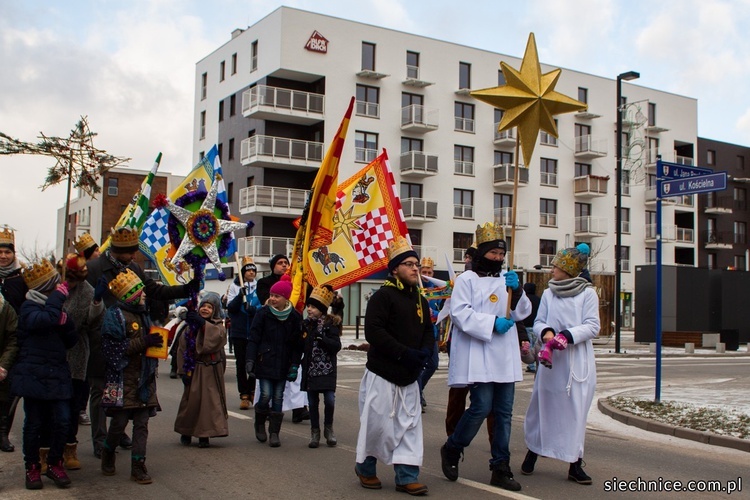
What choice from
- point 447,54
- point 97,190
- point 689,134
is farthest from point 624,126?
point 97,190

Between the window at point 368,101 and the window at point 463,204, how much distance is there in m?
7.57

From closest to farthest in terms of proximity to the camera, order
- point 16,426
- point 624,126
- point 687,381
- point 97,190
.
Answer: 1. point 16,426
2. point 97,190
3. point 687,381
4. point 624,126

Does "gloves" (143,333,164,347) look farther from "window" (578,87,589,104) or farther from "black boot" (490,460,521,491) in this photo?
"window" (578,87,589,104)

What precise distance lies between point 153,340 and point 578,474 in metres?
3.72

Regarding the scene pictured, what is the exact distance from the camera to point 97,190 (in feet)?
50.0

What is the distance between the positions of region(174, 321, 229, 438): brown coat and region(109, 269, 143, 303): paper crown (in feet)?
5.52

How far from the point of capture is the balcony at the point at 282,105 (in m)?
46.8

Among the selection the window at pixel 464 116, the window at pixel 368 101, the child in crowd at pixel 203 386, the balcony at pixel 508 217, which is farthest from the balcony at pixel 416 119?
the child in crowd at pixel 203 386

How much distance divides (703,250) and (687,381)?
176ft

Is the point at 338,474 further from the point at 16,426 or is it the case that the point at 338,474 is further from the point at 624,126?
the point at 624,126

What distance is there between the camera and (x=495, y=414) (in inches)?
269

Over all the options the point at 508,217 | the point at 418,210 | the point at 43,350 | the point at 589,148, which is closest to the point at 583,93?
the point at 589,148

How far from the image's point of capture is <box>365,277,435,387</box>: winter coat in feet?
21.3

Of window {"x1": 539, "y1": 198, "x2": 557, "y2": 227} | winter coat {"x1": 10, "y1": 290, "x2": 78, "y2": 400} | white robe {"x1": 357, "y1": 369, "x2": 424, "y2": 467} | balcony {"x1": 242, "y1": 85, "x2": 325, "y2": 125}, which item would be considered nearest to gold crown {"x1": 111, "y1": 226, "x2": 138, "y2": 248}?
winter coat {"x1": 10, "y1": 290, "x2": 78, "y2": 400}
